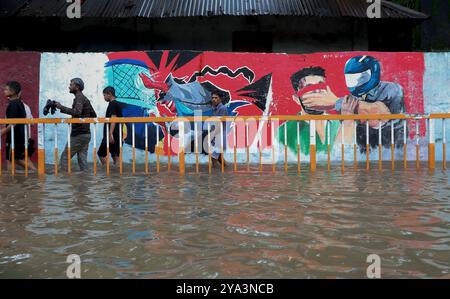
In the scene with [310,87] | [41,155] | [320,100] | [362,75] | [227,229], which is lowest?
[227,229]

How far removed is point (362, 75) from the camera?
12.0 metres

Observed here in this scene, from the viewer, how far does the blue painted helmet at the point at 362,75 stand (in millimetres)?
12008

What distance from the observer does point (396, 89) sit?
1202cm

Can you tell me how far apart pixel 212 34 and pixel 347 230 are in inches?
571

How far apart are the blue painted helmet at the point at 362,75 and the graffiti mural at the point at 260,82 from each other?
0.08ft

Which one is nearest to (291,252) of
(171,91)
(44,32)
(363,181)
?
(363,181)

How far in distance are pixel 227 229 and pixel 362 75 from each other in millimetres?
9068

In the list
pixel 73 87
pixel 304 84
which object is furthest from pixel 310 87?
pixel 73 87

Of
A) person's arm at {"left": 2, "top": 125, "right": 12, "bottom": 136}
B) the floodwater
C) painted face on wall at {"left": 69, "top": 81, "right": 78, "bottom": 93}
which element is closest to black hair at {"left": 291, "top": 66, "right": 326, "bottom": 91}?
painted face on wall at {"left": 69, "top": 81, "right": 78, "bottom": 93}

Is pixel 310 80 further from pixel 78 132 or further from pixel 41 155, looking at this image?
pixel 41 155

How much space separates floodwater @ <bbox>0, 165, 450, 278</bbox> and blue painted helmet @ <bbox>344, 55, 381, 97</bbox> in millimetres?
5577

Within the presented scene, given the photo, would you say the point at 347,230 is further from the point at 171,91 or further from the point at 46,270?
the point at 171,91

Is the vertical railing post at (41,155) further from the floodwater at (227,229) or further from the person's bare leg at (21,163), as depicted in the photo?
the floodwater at (227,229)

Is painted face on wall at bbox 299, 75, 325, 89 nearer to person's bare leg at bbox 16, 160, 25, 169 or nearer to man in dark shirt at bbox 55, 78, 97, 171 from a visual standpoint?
man in dark shirt at bbox 55, 78, 97, 171
